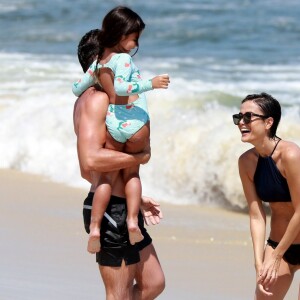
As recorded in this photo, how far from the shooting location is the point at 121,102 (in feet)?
14.4

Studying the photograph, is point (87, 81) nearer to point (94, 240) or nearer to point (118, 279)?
point (94, 240)

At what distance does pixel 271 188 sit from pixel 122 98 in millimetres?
735

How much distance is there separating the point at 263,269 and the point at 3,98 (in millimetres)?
8674

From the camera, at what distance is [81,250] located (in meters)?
7.15

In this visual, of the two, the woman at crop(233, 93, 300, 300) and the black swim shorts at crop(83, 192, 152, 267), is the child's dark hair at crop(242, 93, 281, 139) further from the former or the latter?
the black swim shorts at crop(83, 192, 152, 267)

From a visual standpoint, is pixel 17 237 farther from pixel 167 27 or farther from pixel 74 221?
pixel 167 27

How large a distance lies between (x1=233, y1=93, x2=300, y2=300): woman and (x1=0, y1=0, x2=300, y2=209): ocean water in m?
4.56

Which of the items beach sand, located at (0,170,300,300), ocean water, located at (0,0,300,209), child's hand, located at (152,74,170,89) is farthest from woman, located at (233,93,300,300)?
ocean water, located at (0,0,300,209)

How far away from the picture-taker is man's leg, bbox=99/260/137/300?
173 inches

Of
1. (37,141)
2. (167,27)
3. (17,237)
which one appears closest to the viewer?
(17,237)

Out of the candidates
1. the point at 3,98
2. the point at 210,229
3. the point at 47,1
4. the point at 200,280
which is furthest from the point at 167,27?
the point at 200,280

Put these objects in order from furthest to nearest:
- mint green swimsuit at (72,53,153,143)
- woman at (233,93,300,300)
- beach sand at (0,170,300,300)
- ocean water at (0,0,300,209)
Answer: ocean water at (0,0,300,209), beach sand at (0,170,300,300), woman at (233,93,300,300), mint green swimsuit at (72,53,153,143)

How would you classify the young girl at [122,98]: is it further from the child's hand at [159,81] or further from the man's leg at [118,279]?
the man's leg at [118,279]

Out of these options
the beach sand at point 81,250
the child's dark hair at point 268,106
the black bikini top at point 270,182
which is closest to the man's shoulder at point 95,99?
the child's dark hair at point 268,106
